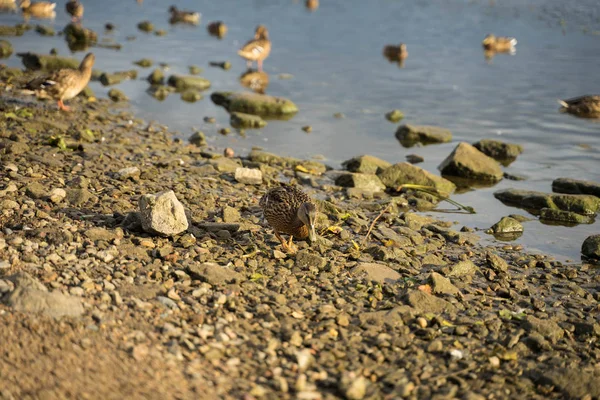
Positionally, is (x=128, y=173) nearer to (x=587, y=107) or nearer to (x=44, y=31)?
(x=587, y=107)

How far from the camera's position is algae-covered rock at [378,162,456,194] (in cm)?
990

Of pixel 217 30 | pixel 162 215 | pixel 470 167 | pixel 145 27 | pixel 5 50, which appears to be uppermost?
pixel 162 215

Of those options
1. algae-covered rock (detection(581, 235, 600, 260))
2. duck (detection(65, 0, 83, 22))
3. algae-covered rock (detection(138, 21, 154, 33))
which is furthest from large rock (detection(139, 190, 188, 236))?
duck (detection(65, 0, 83, 22))

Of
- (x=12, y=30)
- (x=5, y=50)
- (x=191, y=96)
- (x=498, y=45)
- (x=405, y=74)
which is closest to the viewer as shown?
(x=191, y=96)

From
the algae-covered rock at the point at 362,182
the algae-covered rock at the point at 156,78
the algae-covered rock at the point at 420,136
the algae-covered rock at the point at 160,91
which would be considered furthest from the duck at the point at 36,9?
the algae-covered rock at the point at 362,182

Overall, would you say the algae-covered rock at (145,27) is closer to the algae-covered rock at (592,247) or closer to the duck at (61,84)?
the duck at (61,84)

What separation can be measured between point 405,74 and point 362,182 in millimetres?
9581

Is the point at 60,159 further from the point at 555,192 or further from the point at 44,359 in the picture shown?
the point at 555,192

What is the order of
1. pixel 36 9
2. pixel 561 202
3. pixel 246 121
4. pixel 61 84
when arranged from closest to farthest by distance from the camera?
pixel 561 202 → pixel 61 84 → pixel 246 121 → pixel 36 9

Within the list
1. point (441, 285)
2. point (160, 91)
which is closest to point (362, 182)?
point (441, 285)

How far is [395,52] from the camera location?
20.5 meters

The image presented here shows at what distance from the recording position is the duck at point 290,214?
649cm

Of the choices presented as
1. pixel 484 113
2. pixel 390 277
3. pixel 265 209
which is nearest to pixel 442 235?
pixel 390 277

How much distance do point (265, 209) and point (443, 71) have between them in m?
13.2
